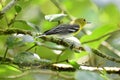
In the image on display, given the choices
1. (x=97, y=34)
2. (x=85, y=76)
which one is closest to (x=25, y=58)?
(x=85, y=76)

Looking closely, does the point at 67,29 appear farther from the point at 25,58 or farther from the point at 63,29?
the point at 25,58

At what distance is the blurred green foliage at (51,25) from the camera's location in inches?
40.4

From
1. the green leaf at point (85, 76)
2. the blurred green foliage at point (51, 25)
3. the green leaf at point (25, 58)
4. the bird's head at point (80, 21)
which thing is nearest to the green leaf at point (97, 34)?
the blurred green foliage at point (51, 25)

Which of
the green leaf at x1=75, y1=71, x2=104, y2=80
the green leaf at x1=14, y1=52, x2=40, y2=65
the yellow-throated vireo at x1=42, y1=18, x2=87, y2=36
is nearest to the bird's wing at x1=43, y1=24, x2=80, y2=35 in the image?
the yellow-throated vireo at x1=42, y1=18, x2=87, y2=36

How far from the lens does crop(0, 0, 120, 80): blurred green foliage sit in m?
1.03

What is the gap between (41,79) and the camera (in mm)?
1280

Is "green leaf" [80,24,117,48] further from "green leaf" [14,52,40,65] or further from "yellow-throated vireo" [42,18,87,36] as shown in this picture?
"green leaf" [14,52,40,65]

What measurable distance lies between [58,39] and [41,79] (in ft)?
0.81

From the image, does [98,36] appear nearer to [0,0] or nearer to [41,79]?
[41,79]

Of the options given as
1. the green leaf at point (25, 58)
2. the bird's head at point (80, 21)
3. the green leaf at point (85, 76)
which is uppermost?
the bird's head at point (80, 21)

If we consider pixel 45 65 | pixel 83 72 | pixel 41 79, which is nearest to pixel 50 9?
pixel 41 79

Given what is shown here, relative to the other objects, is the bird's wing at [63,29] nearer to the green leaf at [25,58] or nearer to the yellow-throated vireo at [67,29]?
the yellow-throated vireo at [67,29]

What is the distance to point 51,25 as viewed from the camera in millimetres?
1276

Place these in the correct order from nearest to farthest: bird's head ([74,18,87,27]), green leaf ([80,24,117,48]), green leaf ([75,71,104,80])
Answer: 1. green leaf ([75,71,104,80])
2. green leaf ([80,24,117,48])
3. bird's head ([74,18,87,27])
